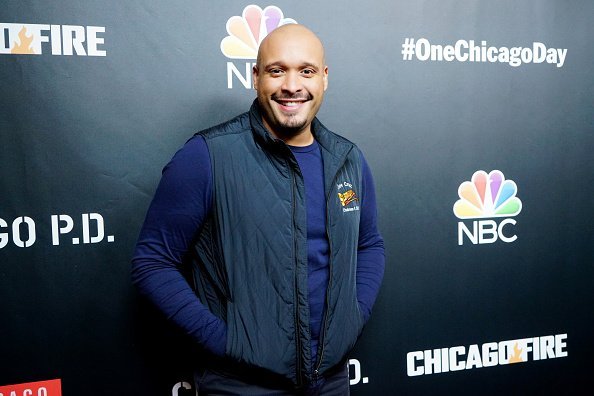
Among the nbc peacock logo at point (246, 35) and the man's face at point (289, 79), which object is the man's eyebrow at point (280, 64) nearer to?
the man's face at point (289, 79)

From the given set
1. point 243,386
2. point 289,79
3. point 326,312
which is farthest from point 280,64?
point 243,386

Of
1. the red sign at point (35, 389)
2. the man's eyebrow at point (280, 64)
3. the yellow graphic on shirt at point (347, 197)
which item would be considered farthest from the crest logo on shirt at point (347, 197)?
the red sign at point (35, 389)

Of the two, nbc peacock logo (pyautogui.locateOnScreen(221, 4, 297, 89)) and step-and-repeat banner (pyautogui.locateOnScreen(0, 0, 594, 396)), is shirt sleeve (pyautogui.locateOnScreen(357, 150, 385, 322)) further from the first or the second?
nbc peacock logo (pyautogui.locateOnScreen(221, 4, 297, 89))

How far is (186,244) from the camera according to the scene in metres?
1.13

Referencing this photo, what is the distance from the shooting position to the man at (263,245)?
3.64 ft

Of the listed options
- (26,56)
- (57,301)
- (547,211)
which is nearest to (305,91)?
(26,56)

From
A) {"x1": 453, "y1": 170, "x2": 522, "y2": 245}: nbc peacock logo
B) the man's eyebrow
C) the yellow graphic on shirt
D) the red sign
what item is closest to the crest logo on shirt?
the yellow graphic on shirt

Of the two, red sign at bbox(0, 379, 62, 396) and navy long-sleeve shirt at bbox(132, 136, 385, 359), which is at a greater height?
navy long-sleeve shirt at bbox(132, 136, 385, 359)

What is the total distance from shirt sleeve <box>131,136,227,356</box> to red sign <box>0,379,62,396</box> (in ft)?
1.83

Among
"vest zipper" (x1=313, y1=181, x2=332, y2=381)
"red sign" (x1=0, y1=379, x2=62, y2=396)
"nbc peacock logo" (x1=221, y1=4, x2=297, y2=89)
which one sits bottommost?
"red sign" (x1=0, y1=379, x2=62, y2=396)

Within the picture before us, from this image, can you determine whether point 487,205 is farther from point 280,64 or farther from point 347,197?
point 280,64

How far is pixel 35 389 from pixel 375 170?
1.13 m

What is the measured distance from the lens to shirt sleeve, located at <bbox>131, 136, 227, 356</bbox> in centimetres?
109

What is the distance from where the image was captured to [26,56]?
4.59 feet
